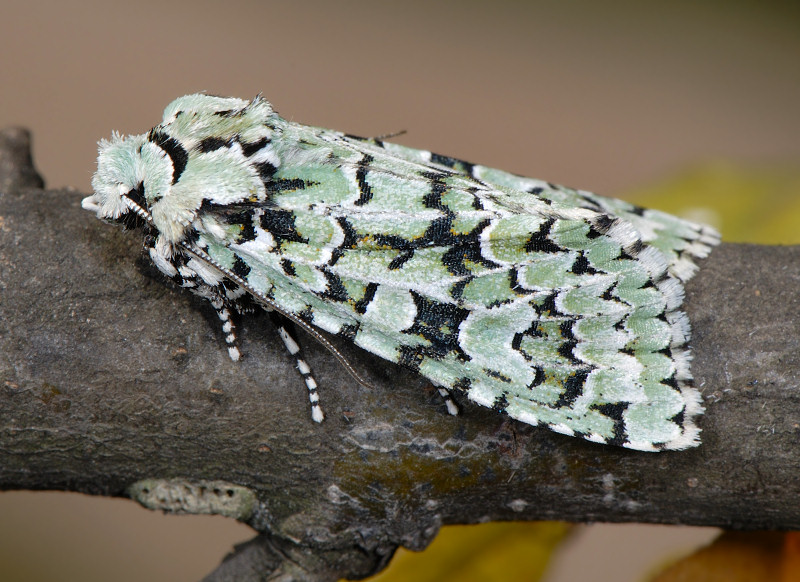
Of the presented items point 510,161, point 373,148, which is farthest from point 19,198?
point 510,161

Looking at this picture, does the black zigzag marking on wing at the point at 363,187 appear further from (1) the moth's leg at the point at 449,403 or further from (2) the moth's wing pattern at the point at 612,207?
(1) the moth's leg at the point at 449,403

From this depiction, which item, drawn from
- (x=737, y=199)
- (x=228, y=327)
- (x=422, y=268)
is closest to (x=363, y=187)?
(x=422, y=268)

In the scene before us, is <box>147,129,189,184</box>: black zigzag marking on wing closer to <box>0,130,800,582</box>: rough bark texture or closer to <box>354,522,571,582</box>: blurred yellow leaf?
<box>0,130,800,582</box>: rough bark texture

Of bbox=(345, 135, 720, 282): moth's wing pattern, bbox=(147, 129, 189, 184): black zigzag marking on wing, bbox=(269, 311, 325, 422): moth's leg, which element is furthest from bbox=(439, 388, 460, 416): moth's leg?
bbox=(147, 129, 189, 184): black zigzag marking on wing

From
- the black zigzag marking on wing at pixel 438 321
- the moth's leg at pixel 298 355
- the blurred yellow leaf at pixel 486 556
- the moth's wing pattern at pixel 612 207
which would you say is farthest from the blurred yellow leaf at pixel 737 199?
the moth's leg at pixel 298 355

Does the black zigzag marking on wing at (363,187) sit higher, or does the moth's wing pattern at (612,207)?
the moth's wing pattern at (612,207)

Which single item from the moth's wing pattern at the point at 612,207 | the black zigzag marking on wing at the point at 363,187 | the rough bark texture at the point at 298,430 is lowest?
the rough bark texture at the point at 298,430

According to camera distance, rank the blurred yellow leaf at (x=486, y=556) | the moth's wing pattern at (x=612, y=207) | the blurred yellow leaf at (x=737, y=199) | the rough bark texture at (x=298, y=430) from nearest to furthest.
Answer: the rough bark texture at (x=298, y=430) < the moth's wing pattern at (x=612, y=207) < the blurred yellow leaf at (x=486, y=556) < the blurred yellow leaf at (x=737, y=199)

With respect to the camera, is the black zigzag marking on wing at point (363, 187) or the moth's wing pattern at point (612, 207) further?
the moth's wing pattern at point (612, 207)

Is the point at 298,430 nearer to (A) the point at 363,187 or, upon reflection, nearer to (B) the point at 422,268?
(B) the point at 422,268
